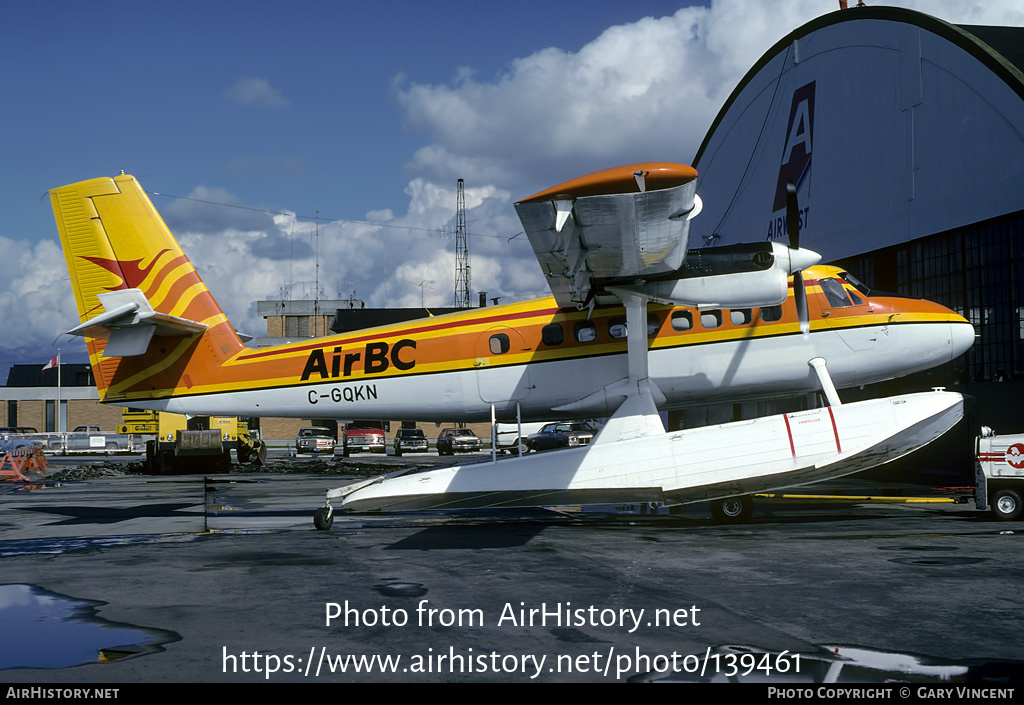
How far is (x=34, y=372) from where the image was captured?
90.9 metres

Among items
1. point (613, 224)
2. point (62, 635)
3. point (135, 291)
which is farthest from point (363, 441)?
point (62, 635)

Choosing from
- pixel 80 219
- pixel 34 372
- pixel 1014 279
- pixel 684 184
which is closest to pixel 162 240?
pixel 80 219

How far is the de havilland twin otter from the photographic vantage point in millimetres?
11805

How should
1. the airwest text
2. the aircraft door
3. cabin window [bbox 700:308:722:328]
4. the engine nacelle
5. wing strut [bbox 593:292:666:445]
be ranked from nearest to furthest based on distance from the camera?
the engine nacelle
wing strut [bbox 593:292:666:445]
cabin window [bbox 700:308:722:328]
the aircraft door
the airwest text

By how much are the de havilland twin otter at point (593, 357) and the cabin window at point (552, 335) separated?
0.12ft

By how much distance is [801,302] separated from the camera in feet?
44.0

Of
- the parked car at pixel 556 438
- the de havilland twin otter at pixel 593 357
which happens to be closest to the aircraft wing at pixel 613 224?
the de havilland twin otter at pixel 593 357

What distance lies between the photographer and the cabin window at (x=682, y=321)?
1369cm

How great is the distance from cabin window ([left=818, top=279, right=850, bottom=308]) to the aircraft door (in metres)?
5.38

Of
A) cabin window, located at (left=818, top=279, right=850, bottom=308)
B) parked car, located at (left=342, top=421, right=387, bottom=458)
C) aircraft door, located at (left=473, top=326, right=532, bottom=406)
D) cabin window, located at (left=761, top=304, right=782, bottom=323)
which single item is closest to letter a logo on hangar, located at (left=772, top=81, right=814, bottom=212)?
cabin window, located at (left=818, top=279, right=850, bottom=308)

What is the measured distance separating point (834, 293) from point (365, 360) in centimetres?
856

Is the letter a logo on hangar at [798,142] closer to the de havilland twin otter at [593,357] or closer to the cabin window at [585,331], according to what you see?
the de havilland twin otter at [593,357]

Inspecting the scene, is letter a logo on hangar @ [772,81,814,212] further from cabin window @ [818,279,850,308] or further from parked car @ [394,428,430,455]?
parked car @ [394,428,430,455]

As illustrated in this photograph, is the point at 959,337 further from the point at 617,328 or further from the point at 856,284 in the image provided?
the point at 617,328
